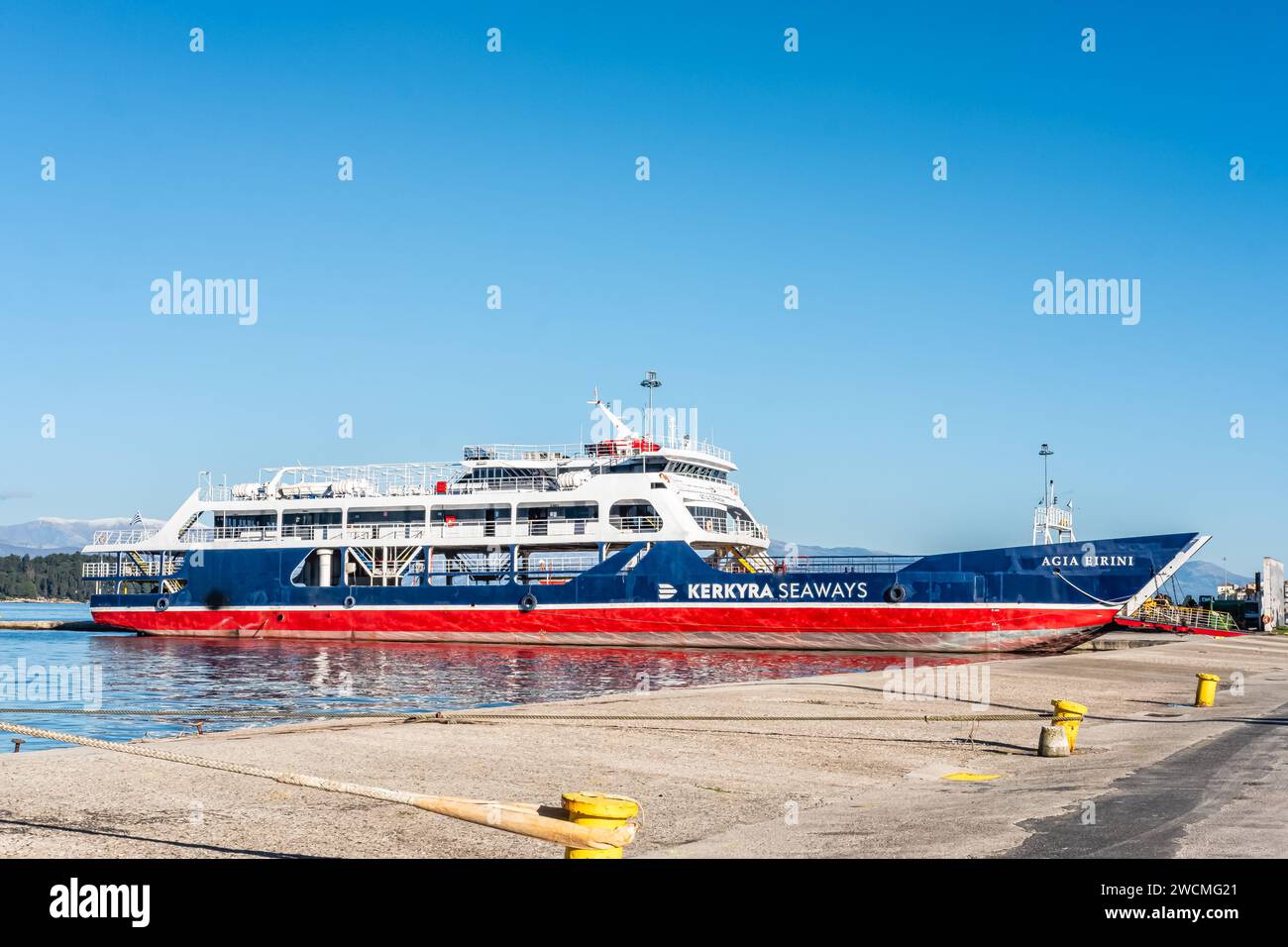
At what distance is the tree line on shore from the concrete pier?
189697 millimetres

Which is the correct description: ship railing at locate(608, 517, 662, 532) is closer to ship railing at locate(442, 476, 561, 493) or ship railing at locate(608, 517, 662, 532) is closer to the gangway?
ship railing at locate(442, 476, 561, 493)

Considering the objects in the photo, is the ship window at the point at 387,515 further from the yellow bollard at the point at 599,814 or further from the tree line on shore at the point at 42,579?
the tree line on shore at the point at 42,579

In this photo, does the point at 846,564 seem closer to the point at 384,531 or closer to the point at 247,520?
the point at 384,531

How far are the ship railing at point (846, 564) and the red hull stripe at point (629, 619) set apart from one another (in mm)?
1335

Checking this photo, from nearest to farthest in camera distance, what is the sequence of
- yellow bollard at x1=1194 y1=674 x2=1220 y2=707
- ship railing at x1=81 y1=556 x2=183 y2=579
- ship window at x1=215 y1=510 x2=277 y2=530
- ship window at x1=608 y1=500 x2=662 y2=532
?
yellow bollard at x1=1194 y1=674 x2=1220 y2=707 < ship window at x1=608 y1=500 x2=662 y2=532 < ship window at x1=215 y1=510 x2=277 y2=530 < ship railing at x1=81 y1=556 x2=183 y2=579

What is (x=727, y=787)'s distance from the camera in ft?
34.2

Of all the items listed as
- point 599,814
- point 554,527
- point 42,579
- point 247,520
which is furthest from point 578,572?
point 42,579

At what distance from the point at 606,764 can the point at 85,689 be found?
62.3 ft

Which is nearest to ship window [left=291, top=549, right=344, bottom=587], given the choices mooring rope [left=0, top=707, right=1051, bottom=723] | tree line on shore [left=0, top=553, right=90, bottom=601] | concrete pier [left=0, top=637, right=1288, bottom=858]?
mooring rope [left=0, top=707, right=1051, bottom=723]

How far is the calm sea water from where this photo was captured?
21781mm
